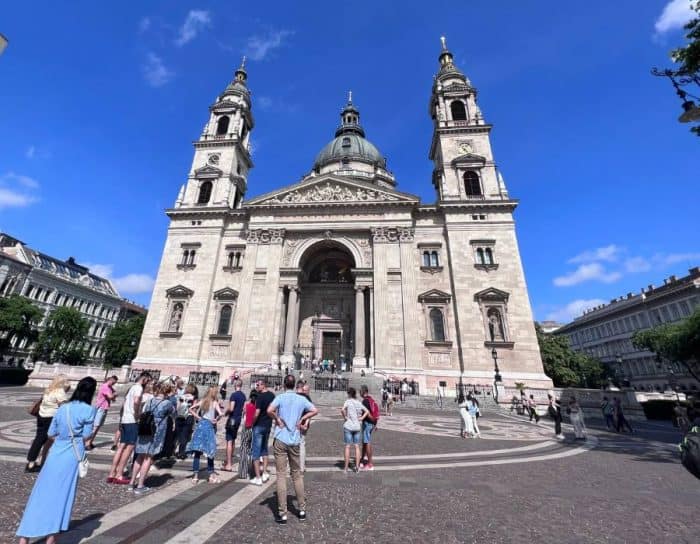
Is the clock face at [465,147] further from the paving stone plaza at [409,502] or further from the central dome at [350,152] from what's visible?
the paving stone plaza at [409,502]

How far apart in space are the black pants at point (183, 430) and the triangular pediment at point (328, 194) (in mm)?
24816

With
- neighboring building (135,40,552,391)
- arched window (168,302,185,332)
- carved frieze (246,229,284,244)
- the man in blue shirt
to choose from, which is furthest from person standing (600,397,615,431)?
arched window (168,302,185,332)

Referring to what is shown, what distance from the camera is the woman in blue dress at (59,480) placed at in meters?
2.70

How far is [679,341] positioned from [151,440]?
148 feet

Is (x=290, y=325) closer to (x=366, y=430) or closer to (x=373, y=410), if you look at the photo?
(x=373, y=410)

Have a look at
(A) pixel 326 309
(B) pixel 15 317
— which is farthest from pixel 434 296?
(B) pixel 15 317

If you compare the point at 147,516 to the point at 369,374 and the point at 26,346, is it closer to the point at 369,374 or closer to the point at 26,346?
the point at 369,374

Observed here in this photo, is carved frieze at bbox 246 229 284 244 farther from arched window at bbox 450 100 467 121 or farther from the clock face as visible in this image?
arched window at bbox 450 100 467 121

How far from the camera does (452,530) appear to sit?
3957 mm

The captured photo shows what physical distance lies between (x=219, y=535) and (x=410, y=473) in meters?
3.98

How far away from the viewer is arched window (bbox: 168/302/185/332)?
93.1 feet

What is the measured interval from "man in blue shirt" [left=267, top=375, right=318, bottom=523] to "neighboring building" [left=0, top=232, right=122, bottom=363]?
54137 mm

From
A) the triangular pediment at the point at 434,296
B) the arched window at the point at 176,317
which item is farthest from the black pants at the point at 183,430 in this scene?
the arched window at the point at 176,317

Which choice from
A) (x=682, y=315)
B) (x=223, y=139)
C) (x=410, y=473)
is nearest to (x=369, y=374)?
(x=410, y=473)
